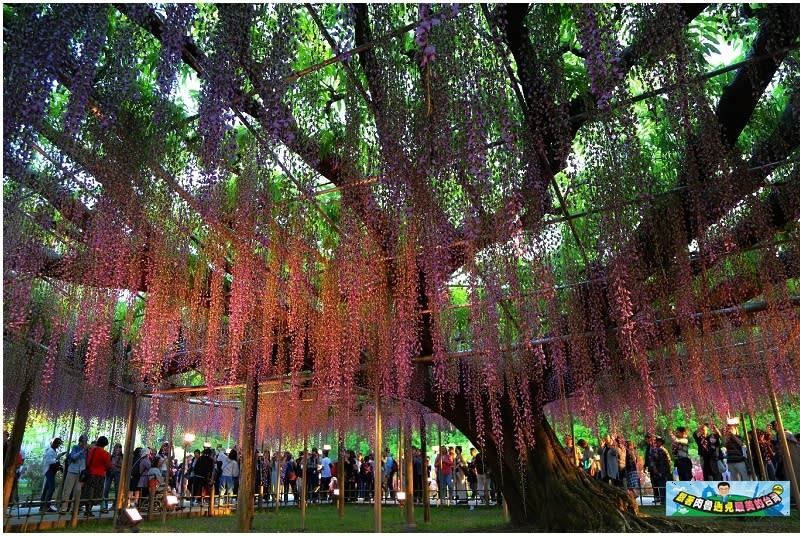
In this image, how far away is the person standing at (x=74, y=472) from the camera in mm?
8227

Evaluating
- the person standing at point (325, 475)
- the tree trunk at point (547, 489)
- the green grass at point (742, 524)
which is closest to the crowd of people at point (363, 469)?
the person standing at point (325, 475)

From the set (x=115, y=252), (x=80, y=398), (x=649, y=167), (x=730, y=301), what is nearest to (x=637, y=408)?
(x=730, y=301)

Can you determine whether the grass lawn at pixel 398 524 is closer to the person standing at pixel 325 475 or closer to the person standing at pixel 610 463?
the person standing at pixel 610 463

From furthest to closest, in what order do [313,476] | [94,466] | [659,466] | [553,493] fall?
[313,476], [659,466], [94,466], [553,493]

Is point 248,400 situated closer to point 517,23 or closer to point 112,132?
point 112,132

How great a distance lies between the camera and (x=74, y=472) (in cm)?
838

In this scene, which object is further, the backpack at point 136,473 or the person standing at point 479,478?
the person standing at point 479,478

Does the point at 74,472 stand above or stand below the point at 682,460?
above

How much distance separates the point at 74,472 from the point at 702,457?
10218 mm

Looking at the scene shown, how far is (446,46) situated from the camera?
3266 mm

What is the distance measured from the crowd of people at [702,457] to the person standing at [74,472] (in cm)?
756

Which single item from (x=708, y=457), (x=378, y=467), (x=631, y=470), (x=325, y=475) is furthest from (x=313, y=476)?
(x=708, y=457)

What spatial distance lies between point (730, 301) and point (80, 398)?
10.5 m

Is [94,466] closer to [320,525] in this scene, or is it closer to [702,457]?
[320,525]
